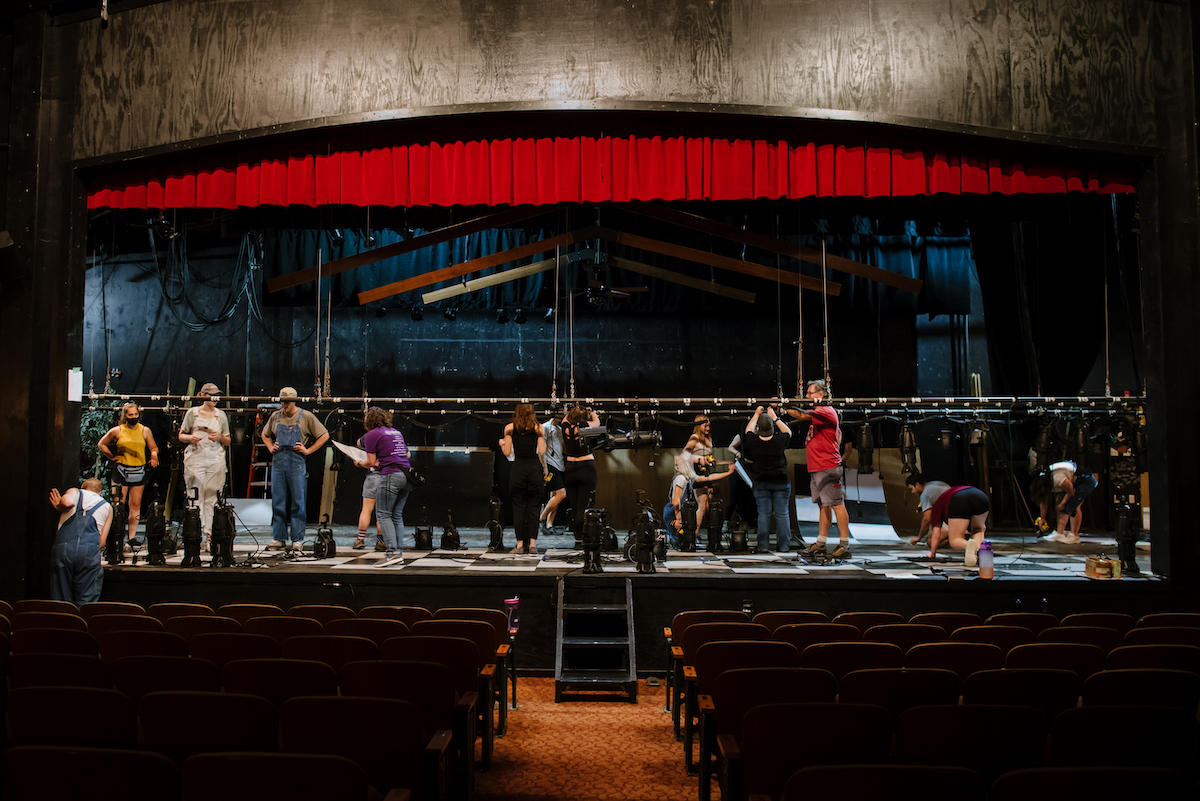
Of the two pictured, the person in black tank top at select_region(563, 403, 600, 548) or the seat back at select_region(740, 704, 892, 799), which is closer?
the seat back at select_region(740, 704, 892, 799)

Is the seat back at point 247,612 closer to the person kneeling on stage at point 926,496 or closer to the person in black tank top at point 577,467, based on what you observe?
A: the person in black tank top at point 577,467

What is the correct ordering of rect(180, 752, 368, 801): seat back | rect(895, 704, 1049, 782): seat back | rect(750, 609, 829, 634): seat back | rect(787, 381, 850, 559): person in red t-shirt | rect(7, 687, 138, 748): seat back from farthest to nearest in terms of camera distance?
rect(787, 381, 850, 559): person in red t-shirt
rect(750, 609, 829, 634): seat back
rect(7, 687, 138, 748): seat back
rect(895, 704, 1049, 782): seat back
rect(180, 752, 368, 801): seat back

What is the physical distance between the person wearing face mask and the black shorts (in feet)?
28.6

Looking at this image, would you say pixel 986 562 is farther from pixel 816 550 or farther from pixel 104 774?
pixel 104 774

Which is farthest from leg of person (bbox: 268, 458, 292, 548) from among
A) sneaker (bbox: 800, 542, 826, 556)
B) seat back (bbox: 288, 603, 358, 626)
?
sneaker (bbox: 800, 542, 826, 556)

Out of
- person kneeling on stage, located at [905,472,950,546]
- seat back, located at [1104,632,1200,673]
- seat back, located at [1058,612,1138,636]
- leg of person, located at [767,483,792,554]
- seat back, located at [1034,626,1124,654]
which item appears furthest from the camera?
person kneeling on stage, located at [905,472,950,546]

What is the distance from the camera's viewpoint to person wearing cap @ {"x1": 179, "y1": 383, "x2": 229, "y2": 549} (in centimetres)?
947

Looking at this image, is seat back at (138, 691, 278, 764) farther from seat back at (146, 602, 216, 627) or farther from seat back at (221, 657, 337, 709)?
seat back at (146, 602, 216, 627)

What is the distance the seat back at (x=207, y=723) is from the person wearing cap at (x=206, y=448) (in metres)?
7.08

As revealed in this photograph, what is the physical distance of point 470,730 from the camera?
392cm

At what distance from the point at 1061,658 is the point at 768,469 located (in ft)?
18.4

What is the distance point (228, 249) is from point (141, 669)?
12.5m

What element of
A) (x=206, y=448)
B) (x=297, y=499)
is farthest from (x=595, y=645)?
(x=206, y=448)

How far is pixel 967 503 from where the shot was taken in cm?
863
